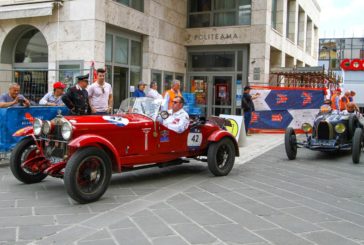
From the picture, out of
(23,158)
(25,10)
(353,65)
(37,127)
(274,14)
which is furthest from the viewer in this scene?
(353,65)

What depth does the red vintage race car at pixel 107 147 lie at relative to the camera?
5.55 meters

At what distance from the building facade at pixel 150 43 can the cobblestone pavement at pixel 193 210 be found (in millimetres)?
4965

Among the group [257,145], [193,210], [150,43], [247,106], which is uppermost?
[150,43]

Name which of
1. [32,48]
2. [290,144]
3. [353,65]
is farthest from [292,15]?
[353,65]

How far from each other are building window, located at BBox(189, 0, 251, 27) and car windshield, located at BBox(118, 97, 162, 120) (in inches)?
465

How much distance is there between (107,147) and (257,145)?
22.4 feet

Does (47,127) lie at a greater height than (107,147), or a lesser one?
greater

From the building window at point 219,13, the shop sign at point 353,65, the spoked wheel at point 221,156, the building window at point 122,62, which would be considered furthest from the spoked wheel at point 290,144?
the shop sign at point 353,65

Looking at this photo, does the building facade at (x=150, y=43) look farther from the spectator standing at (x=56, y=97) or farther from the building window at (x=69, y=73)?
the spectator standing at (x=56, y=97)

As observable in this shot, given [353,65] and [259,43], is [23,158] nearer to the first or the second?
[259,43]

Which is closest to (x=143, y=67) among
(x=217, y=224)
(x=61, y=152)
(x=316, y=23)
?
(x=61, y=152)

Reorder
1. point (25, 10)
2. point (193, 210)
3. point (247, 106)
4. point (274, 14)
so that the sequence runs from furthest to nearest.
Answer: point (274, 14) < point (247, 106) < point (25, 10) < point (193, 210)

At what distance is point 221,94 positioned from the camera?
18.5 meters

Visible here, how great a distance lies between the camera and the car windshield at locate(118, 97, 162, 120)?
6.84 metres
